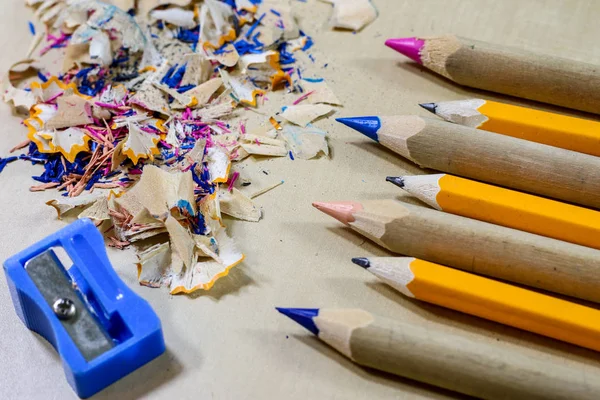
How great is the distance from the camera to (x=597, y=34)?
124cm

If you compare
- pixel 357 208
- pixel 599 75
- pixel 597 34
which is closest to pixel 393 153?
pixel 357 208

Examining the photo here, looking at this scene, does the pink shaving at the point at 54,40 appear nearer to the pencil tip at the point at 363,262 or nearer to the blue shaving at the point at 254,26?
the blue shaving at the point at 254,26

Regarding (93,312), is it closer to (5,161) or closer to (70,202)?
(70,202)

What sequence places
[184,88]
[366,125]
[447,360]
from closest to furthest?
[447,360], [366,125], [184,88]

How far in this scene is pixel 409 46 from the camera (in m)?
1.17

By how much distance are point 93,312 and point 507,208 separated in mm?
537

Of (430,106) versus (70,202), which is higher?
(430,106)

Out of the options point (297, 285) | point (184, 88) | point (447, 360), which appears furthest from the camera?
point (184, 88)

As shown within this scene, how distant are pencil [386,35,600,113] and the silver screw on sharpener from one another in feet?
2.19

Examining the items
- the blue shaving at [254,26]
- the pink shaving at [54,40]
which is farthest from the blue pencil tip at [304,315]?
the pink shaving at [54,40]

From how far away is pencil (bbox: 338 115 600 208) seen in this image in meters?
0.98

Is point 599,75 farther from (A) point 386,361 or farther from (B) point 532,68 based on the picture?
(A) point 386,361

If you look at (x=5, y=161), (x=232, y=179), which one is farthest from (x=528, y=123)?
(x=5, y=161)

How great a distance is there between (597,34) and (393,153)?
458 mm
